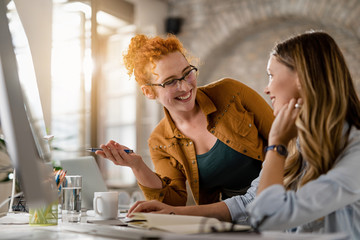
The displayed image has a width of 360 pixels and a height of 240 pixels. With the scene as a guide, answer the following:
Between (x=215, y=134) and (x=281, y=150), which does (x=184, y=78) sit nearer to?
(x=215, y=134)

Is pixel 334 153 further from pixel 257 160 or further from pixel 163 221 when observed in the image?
pixel 257 160

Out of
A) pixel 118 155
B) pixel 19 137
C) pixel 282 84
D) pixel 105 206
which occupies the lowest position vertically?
pixel 105 206

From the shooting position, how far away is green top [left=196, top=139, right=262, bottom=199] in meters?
1.72

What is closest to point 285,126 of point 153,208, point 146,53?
point 153,208

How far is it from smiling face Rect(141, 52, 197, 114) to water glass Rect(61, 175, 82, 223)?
608mm

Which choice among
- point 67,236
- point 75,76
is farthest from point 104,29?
point 67,236

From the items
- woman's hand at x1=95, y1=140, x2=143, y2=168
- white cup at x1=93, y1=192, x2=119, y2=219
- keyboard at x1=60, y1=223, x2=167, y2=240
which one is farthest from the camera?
woman's hand at x1=95, y1=140, x2=143, y2=168

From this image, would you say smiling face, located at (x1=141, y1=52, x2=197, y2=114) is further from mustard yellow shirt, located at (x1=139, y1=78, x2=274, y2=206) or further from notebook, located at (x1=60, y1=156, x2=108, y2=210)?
notebook, located at (x1=60, y1=156, x2=108, y2=210)

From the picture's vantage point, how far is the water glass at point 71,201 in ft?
4.16

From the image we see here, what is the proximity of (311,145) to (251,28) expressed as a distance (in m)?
4.03

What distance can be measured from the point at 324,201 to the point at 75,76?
3898 millimetres

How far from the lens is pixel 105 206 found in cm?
127

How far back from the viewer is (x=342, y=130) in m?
0.99

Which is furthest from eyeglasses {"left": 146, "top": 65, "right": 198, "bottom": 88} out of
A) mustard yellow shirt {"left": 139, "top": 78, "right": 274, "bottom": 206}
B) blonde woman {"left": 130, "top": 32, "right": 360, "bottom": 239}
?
blonde woman {"left": 130, "top": 32, "right": 360, "bottom": 239}
